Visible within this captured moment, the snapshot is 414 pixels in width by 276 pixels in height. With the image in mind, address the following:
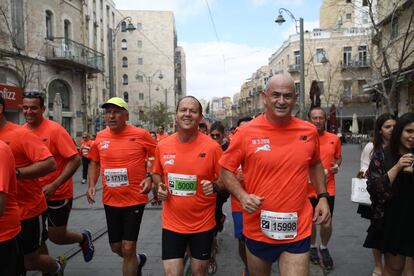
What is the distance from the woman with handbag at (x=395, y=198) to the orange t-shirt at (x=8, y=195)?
9.73 feet

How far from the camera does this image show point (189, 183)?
3.51 m

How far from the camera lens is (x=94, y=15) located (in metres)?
35.2

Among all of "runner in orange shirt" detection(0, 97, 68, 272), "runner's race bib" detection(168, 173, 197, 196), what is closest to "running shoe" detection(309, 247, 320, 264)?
"runner's race bib" detection(168, 173, 197, 196)

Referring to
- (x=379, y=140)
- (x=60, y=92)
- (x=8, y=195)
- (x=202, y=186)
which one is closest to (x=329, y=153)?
Result: (x=379, y=140)

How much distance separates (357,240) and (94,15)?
34.0 meters

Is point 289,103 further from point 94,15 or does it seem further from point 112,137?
point 94,15

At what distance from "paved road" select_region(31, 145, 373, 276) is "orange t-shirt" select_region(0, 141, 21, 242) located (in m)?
2.22

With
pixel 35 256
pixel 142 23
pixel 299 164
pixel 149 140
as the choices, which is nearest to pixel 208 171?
pixel 299 164

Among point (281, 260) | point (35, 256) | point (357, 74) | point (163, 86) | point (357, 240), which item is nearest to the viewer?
point (281, 260)

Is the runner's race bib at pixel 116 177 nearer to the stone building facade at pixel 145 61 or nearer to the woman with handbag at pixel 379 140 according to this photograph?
the woman with handbag at pixel 379 140

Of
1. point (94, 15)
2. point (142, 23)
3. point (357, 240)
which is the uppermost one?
point (142, 23)

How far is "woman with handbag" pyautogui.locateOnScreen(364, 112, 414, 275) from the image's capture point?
3441 mm

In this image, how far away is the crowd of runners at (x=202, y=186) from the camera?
2.92 metres

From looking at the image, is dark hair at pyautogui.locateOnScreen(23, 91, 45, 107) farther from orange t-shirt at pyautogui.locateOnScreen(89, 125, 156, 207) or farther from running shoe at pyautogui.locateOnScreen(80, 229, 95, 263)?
running shoe at pyautogui.locateOnScreen(80, 229, 95, 263)
